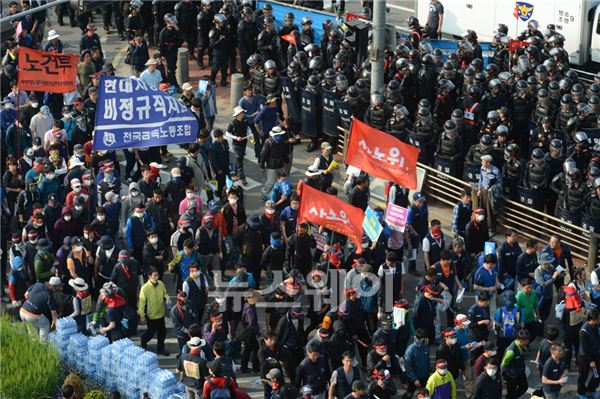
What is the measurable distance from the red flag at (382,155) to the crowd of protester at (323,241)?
66cm

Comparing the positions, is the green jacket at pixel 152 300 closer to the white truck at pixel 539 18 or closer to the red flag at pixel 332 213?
the red flag at pixel 332 213

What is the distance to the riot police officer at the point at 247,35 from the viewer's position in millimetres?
34031

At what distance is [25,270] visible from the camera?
24297mm

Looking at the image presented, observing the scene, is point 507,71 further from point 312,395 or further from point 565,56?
point 312,395

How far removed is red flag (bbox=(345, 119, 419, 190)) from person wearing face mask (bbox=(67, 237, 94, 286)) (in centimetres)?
462

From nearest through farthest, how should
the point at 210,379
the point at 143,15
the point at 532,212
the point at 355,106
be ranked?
the point at 210,379 < the point at 532,212 < the point at 355,106 < the point at 143,15

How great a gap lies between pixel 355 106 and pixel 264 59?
14.9 feet

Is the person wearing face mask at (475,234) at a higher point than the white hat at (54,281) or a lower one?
lower

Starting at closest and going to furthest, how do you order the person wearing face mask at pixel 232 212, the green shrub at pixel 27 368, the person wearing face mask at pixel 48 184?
1. the green shrub at pixel 27 368
2. the person wearing face mask at pixel 232 212
3. the person wearing face mask at pixel 48 184

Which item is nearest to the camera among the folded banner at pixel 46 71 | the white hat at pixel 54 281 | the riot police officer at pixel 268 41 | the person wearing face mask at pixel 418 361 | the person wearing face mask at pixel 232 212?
the person wearing face mask at pixel 418 361

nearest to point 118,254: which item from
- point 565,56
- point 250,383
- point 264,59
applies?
point 250,383

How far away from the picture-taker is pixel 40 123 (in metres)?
29.5

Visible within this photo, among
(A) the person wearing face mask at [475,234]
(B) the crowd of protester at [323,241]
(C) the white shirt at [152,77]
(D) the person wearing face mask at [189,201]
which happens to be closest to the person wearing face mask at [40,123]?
Answer: (B) the crowd of protester at [323,241]

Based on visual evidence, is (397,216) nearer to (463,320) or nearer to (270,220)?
(270,220)
